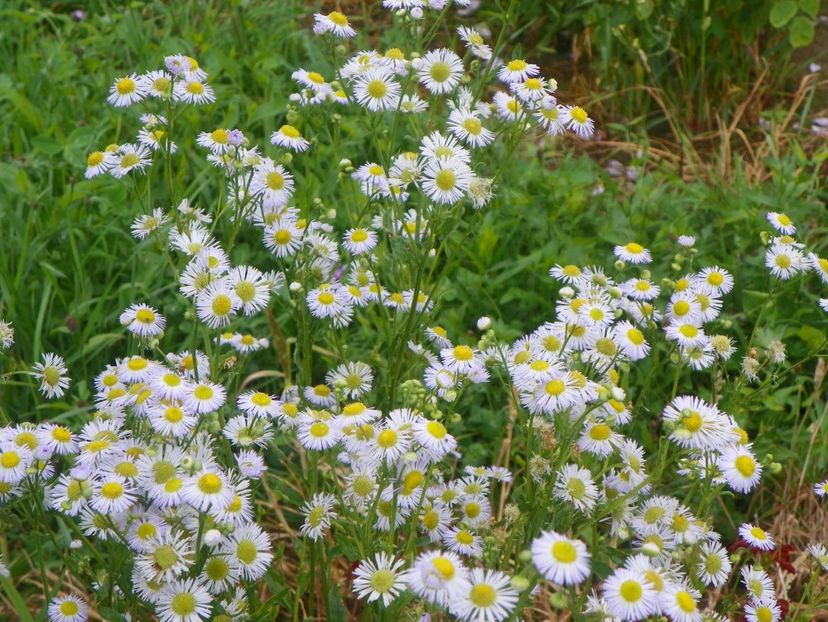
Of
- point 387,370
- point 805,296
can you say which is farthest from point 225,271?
point 805,296

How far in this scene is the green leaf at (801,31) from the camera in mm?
3393

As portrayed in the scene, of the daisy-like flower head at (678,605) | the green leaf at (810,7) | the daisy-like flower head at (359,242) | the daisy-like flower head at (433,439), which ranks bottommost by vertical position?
the daisy-like flower head at (678,605)

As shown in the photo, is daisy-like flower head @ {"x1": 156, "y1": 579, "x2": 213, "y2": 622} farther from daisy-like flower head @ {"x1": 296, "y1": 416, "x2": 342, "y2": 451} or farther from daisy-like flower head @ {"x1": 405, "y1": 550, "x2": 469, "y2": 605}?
daisy-like flower head @ {"x1": 405, "y1": 550, "x2": 469, "y2": 605}

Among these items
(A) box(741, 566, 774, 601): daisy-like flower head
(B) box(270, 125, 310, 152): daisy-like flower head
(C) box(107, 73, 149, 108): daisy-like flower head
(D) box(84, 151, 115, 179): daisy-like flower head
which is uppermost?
(C) box(107, 73, 149, 108): daisy-like flower head

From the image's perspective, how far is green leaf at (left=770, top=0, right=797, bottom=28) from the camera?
3328 millimetres

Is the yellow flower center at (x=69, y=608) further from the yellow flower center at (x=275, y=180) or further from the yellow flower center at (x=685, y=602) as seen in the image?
the yellow flower center at (x=685, y=602)

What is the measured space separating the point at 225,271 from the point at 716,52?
106 inches

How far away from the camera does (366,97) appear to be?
6.07 feet

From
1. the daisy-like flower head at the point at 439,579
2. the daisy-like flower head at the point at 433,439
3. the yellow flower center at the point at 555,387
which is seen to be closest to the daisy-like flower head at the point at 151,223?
the daisy-like flower head at the point at 433,439

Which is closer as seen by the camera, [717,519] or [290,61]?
[717,519]

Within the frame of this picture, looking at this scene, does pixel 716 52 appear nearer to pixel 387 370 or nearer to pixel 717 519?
pixel 717 519

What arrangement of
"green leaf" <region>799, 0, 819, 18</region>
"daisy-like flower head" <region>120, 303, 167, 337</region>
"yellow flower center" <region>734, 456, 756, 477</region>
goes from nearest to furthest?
"yellow flower center" <region>734, 456, 756, 477</region> → "daisy-like flower head" <region>120, 303, 167, 337</region> → "green leaf" <region>799, 0, 819, 18</region>

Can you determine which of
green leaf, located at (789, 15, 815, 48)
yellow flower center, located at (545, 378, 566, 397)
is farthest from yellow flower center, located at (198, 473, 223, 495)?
green leaf, located at (789, 15, 815, 48)

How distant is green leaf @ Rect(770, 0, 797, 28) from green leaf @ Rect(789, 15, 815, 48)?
64 millimetres
